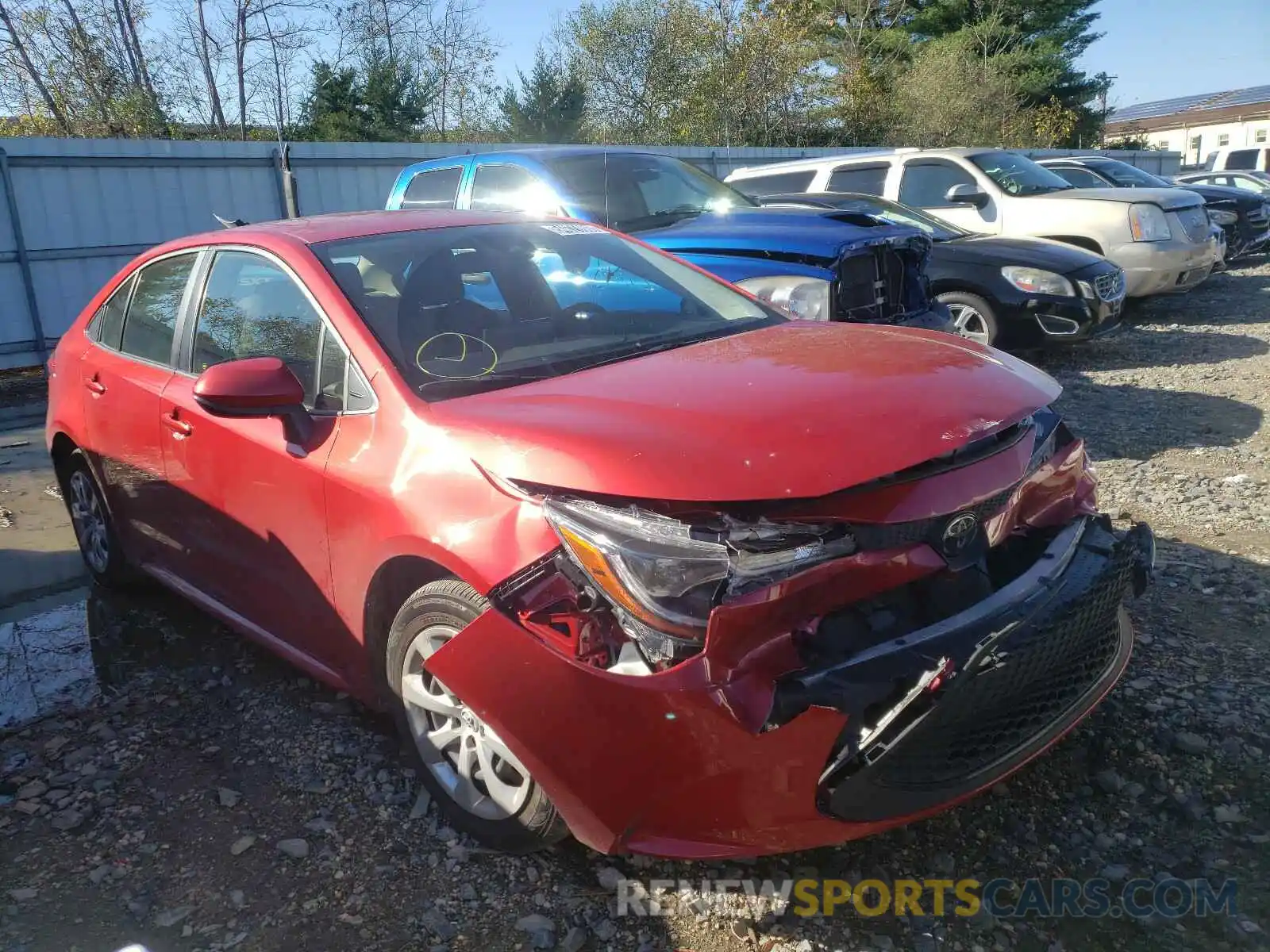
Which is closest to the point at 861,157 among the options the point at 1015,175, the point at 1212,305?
→ the point at 1015,175

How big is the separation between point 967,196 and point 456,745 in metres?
8.66

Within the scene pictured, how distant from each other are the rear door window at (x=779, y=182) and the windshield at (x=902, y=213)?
4.92 feet

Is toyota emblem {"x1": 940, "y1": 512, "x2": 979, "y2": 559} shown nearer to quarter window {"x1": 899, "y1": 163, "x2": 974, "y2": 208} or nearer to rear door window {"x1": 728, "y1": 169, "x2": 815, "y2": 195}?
Answer: quarter window {"x1": 899, "y1": 163, "x2": 974, "y2": 208}

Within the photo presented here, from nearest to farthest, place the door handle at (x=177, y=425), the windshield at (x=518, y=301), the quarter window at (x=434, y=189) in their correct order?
the windshield at (x=518, y=301) → the door handle at (x=177, y=425) → the quarter window at (x=434, y=189)

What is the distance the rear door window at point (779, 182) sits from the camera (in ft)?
34.6

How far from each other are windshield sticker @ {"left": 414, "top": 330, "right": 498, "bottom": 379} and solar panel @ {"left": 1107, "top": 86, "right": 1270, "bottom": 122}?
6005cm

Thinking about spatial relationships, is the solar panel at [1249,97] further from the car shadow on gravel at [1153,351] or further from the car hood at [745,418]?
the car hood at [745,418]

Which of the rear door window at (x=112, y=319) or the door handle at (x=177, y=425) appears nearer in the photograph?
the door handle at (x=177, y=425)

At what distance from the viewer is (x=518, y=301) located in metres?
3.41

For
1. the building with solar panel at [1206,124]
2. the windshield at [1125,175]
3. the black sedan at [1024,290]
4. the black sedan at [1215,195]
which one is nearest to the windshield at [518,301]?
the black sedan at [1024,290]

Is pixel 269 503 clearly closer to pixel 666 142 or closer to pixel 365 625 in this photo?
pixel 365 625

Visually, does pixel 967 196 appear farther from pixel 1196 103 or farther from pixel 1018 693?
pixel 1196 103

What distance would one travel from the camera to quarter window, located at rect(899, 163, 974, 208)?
10008 mm

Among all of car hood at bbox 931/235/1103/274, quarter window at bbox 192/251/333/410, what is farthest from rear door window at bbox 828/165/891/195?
quarter window at bbox 192/251/333/410
